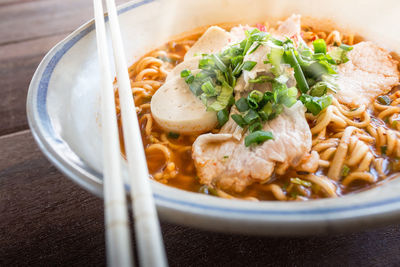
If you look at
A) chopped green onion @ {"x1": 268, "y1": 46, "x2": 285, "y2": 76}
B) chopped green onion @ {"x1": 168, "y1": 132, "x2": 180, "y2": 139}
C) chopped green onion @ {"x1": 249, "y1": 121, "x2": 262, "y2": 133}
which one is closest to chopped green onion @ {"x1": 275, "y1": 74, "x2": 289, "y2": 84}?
chopped green onion @ {"x1": 268, "y1": 46, "x2": 285, "y2": 76}

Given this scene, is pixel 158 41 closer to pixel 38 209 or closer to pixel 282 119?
pixel 282 119

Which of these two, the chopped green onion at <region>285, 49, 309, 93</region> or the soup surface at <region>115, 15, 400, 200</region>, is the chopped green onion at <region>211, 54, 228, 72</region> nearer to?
the soup surface at <region>115, 15, 400, 200</region>

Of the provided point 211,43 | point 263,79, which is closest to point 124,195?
Result: point 263,79

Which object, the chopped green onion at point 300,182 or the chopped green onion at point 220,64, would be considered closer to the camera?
the chopped green onion at point 300,182

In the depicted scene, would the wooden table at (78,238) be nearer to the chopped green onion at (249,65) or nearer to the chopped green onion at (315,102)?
the chopped green onion at (315,102)

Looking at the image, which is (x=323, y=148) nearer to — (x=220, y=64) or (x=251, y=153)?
(x=251, y=153)

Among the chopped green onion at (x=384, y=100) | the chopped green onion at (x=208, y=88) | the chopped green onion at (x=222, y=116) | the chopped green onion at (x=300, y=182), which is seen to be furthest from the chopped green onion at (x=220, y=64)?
the chopped green onion at (x=384, y=100)
